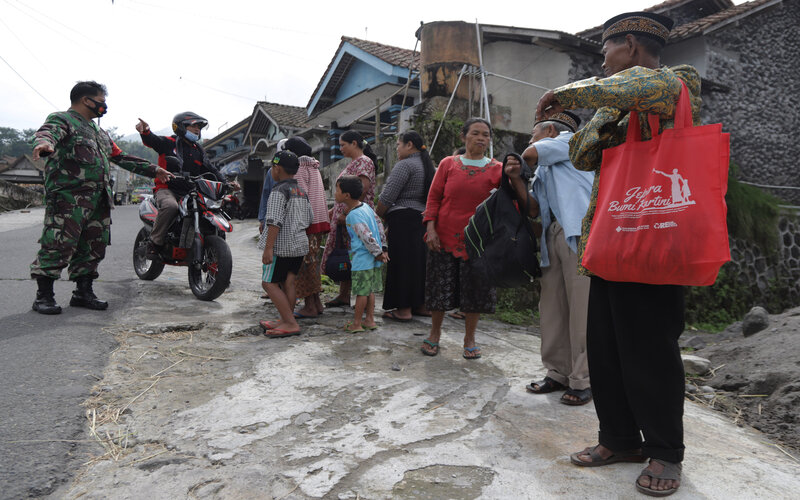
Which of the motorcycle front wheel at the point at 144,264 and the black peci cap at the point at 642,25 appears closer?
the black peci cap at the point at 642,25

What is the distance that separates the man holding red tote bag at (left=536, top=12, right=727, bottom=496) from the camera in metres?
1.73

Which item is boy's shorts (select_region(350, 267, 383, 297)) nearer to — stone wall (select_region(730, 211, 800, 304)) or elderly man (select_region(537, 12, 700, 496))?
elderly man (select_region(537, 12, 700, 496))

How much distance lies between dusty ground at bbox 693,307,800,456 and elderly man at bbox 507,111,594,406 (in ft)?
3.26

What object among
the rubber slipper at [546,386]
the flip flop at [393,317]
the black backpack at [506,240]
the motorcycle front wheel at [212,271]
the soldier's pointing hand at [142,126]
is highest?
the soldier's pointing hand at [142,126]

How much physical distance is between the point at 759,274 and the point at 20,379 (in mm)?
12457

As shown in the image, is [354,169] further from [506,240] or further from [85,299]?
[85,299]

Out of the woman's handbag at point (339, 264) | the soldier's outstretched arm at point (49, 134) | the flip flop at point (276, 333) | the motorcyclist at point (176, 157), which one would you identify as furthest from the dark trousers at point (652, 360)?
the motorcyclist at point (176, 157)

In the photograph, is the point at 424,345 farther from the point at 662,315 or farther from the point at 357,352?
the point at 662,315

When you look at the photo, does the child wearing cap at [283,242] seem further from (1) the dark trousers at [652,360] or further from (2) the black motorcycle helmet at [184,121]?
(1) the dark trousers at [652,360]

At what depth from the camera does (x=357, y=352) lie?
141 inches

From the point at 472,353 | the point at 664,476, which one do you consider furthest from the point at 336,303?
the point at 664,476

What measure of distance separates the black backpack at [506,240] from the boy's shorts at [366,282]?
4.58 feet

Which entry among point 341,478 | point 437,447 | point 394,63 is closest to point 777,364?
point 437,447

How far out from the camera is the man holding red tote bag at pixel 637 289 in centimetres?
173
